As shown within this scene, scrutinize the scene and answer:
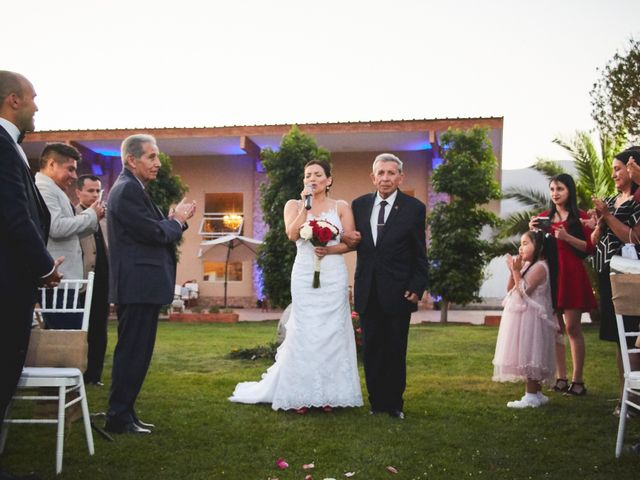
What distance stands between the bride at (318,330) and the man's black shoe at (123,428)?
1354mm

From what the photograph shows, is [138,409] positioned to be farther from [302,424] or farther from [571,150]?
[571,150]

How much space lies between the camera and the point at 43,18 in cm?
1420

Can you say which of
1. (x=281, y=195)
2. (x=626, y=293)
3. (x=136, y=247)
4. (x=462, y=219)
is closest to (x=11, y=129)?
(x=136, y=247)

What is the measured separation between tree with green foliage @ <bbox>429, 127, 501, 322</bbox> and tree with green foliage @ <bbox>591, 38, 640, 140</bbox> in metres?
3.32

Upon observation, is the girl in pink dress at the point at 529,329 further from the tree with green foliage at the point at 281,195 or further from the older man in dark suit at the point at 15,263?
the tree with green foliage at the point at 281,195

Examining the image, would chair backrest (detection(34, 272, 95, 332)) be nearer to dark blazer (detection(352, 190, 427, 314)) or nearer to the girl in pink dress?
dark blazer (detection(352, 190, 427, 314))

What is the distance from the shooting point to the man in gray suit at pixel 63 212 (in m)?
5.64

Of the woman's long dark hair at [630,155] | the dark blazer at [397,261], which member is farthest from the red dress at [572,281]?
the dark blazer at [397,261]

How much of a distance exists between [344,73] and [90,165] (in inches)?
524

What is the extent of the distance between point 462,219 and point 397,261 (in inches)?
527

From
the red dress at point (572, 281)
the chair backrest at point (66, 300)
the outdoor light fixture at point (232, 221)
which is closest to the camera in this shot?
the chair backrest at point (66, 300)

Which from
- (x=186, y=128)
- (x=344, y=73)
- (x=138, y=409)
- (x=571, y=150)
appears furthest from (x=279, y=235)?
(x=138, y=409)

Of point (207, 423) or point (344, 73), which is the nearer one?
point (207, 423)

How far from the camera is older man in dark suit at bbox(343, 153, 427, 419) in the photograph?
5555 mm
